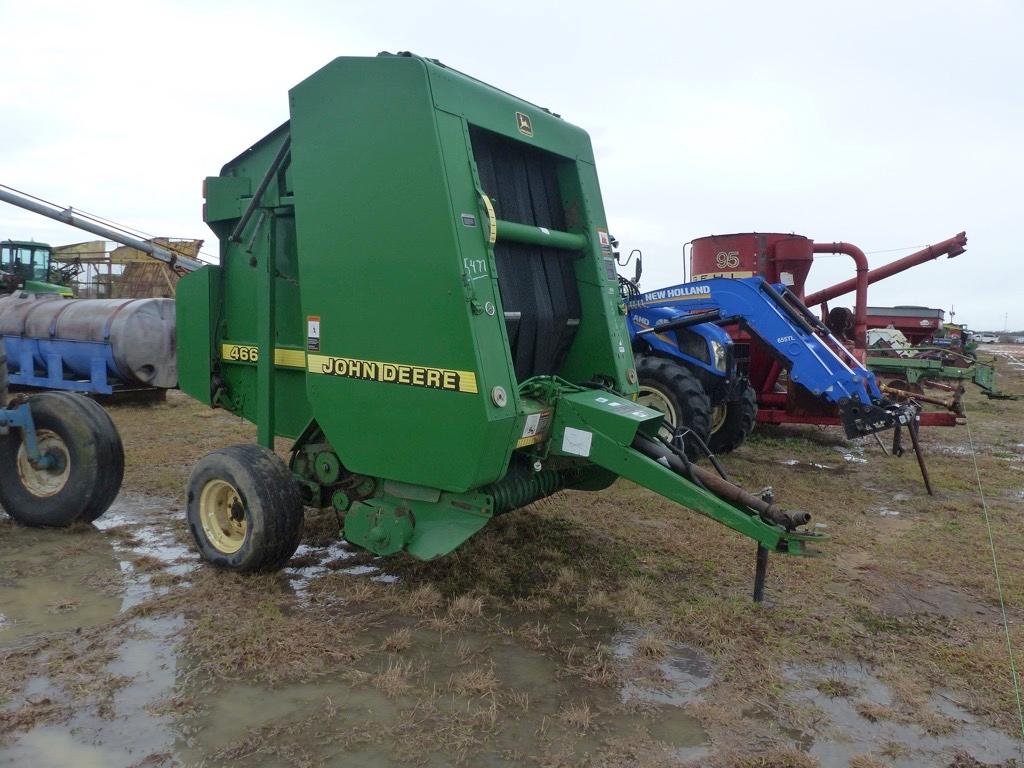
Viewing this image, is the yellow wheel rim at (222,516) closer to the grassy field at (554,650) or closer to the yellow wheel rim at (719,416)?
the grassy field at (554,650)

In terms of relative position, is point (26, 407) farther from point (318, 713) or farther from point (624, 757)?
point (624, 757)

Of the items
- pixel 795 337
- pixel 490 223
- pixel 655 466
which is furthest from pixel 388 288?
pixel 795 337

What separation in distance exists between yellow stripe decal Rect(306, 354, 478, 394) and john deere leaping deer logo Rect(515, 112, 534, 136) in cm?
152

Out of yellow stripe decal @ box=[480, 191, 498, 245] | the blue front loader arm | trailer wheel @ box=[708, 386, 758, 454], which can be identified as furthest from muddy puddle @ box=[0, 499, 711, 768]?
trailer wheel @ box=[708, 386, 758, 454]

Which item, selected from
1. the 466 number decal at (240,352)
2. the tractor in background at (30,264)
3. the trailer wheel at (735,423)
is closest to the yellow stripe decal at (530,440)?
the 466 number decal at (240,352)

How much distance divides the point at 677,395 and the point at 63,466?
508 cm

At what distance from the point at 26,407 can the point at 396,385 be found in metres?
3.00

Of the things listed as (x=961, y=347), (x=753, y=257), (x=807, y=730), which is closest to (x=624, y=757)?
(x=807, y=730)

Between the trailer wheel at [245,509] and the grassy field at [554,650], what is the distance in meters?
0.15

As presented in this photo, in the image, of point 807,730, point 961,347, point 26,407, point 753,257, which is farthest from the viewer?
point 961,347

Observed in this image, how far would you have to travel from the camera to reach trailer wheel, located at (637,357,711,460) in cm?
733

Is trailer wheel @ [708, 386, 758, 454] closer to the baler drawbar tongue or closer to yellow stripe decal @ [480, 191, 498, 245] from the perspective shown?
the baler drawbar tongue

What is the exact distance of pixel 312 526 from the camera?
5.44 meters

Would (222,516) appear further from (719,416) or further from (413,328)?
(719,416)
